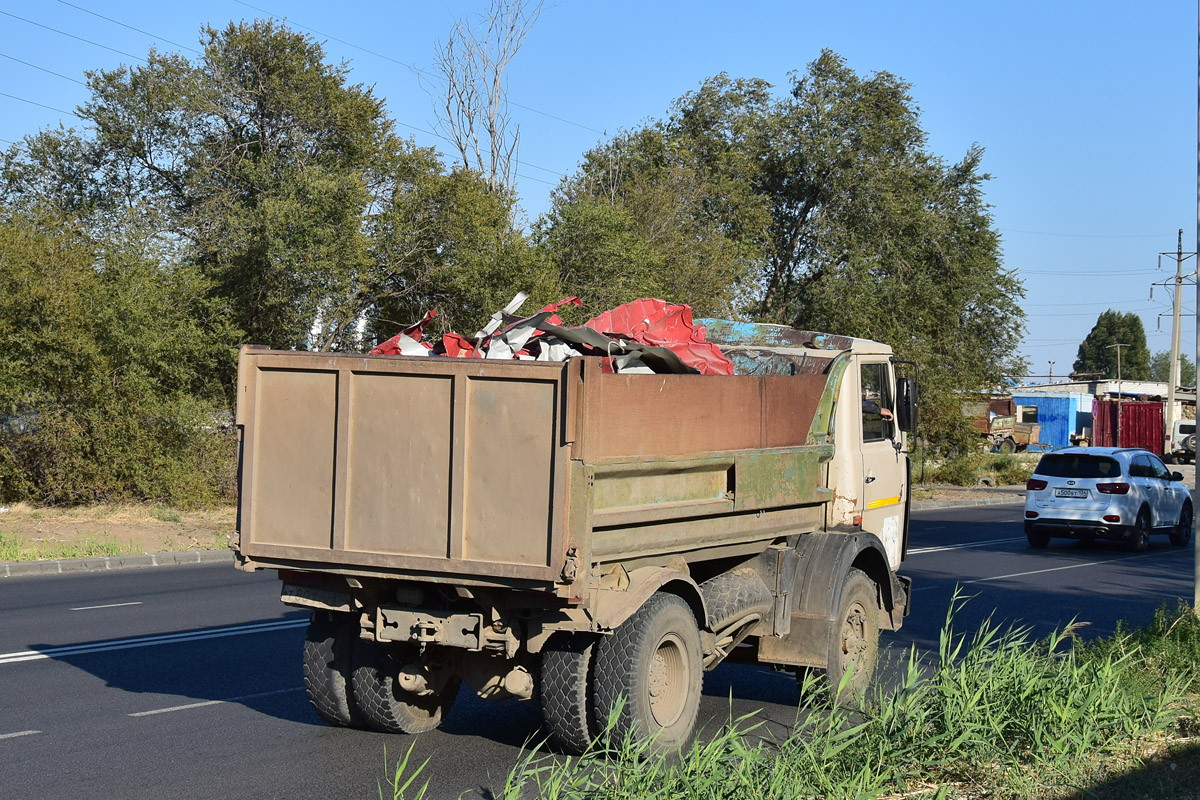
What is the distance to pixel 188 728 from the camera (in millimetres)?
6965

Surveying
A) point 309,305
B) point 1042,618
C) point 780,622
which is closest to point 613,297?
point 309,305

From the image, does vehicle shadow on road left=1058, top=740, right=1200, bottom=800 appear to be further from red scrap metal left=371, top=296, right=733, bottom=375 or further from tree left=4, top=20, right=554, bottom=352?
tree left=4, top=20, right=554, bottom=352

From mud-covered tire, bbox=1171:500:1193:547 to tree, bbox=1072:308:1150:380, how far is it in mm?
106739

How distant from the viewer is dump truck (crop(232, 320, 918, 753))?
548 cm

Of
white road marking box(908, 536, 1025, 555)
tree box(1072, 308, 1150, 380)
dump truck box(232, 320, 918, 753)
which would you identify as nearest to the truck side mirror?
dump truck box(232, 320, 918, 753)

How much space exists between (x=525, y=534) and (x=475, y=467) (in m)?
0.43

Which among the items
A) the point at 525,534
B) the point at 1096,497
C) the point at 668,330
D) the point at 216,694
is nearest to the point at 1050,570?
the point at 1096,497

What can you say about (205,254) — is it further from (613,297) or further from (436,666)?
(436,666)

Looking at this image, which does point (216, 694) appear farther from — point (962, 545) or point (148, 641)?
point (962, 545)

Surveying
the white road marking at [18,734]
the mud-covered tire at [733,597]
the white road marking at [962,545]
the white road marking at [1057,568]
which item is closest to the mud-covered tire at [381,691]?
the mud-covered tire at [733,597]

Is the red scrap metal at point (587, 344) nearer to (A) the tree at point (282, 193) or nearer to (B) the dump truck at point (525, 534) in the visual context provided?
(B) the dump truck at point (525, 534)

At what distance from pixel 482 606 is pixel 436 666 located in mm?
963

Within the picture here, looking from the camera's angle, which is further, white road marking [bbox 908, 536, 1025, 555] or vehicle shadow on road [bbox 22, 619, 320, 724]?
white road marking [bbox 908, 536, 1025, 555]

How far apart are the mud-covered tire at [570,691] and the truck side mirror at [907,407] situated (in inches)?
154
